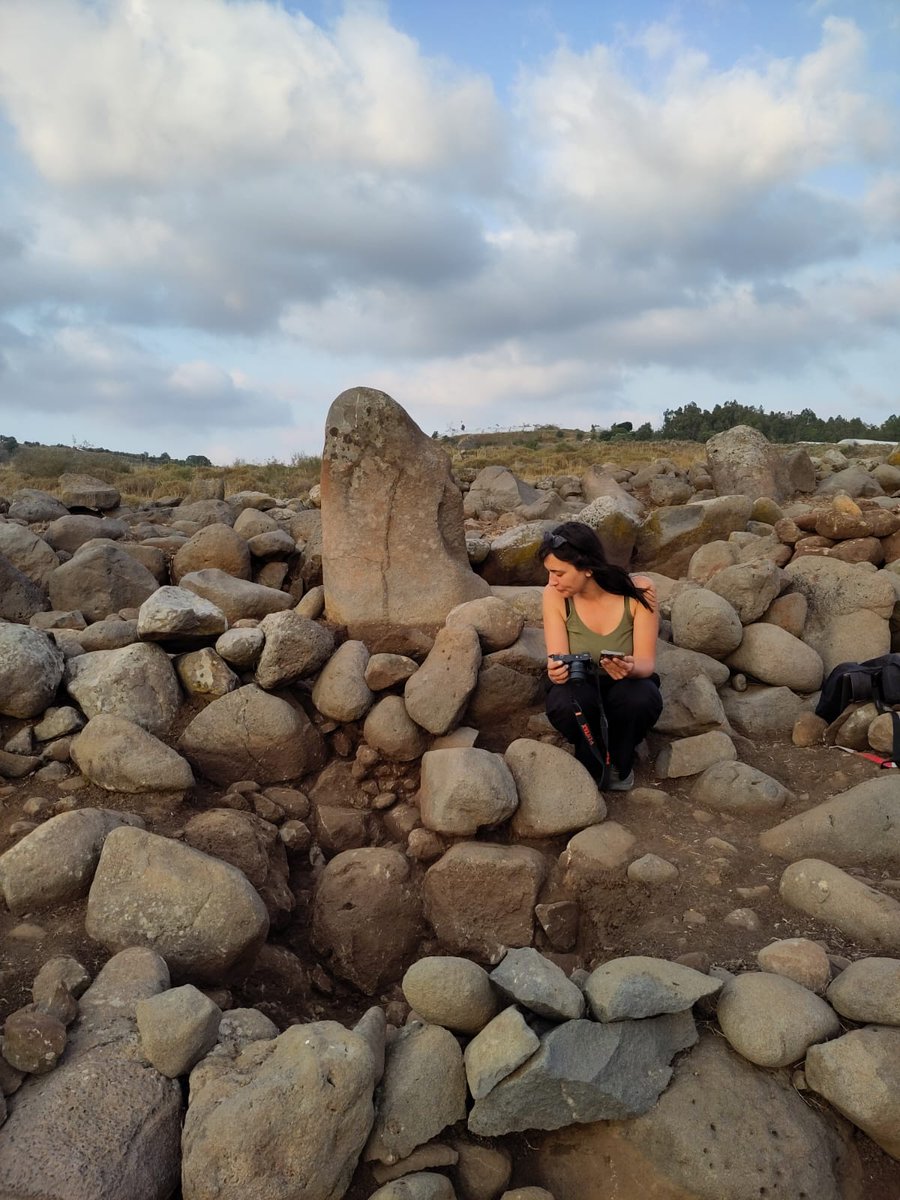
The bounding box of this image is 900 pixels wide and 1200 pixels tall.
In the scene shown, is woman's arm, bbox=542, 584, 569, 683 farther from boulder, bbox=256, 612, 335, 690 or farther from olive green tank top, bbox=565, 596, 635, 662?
boulder, bbox=256, 612, 335, 690

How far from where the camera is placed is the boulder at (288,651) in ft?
15.7

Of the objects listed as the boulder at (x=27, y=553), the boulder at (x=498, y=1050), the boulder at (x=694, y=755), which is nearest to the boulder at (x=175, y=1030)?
the boulder at (x=498, y=1050)

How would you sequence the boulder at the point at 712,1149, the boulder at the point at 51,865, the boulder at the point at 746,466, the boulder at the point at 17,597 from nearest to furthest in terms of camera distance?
the boulder at the point at 712,1149, the boulder at the point at 51,865, the boulder at the point at 17,597, the boulder at the point at 746,466

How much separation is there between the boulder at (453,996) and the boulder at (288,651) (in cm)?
220

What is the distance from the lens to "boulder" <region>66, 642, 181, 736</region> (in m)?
4.59

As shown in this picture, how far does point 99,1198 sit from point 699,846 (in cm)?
276

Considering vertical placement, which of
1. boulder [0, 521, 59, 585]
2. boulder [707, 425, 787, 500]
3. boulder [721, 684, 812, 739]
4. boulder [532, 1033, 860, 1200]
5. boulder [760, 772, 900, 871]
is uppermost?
boulder [707, 425, 787, 500]

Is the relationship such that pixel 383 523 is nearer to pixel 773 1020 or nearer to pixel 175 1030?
pixel 175 1030

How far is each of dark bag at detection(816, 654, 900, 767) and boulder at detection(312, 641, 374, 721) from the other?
2.57 metres

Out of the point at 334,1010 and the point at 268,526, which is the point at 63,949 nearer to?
the point at 334,1010

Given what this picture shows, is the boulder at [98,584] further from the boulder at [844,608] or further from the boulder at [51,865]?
the boulder at [844,608]

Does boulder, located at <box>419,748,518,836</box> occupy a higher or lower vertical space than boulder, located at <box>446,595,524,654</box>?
lower

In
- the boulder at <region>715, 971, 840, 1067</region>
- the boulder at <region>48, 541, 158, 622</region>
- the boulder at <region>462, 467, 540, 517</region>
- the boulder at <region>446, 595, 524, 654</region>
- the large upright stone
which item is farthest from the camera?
the boulder at <region>462, 467, 540, 517</region>

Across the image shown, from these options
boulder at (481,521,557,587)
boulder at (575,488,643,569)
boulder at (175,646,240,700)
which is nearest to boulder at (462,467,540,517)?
boulder at (575,488,643,569)
